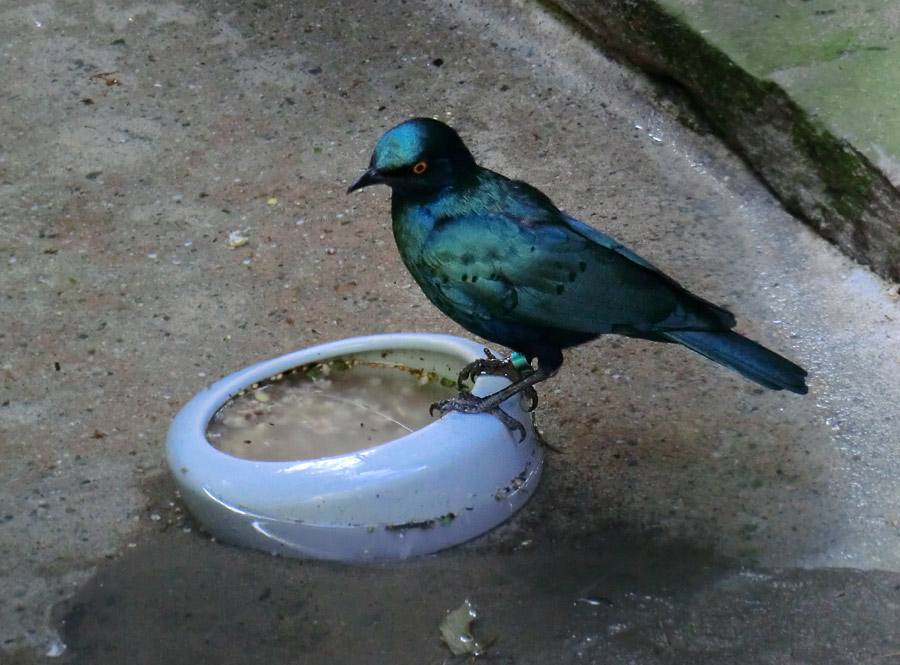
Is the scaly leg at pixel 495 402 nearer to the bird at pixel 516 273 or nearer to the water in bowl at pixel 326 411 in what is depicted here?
the bird at pixel 516 273

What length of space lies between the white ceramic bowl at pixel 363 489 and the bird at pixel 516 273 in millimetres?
123

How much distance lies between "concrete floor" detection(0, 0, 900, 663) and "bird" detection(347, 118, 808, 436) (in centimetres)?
40

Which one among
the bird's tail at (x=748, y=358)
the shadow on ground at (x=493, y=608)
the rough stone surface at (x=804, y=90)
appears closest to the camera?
the shadow on ground at (x=493, y=608)

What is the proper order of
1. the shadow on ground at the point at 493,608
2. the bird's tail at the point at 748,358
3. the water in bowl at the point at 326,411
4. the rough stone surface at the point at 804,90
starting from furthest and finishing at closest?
the rough stone surface at the point at 804,90
the water in bowl at the point at 326,411
the bird's tail at the point at 748,358
the shadow on ground at the point at 493,608

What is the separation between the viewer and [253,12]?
211 inches

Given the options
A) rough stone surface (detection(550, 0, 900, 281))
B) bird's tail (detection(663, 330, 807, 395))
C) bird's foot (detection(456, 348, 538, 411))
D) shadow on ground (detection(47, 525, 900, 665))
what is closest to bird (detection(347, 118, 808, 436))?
bird's tail (detection(663, 330, 807, 395))

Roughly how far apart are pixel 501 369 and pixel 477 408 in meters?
0.25

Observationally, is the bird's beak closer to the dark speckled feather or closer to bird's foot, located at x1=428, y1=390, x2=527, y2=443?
the dark speckled feather

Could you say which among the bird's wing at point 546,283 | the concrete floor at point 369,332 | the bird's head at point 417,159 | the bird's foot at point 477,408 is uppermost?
the bird's head at point 417,159

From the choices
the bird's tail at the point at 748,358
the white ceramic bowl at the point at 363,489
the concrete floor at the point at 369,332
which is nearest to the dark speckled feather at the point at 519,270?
the bird's tail at the point at 748,358

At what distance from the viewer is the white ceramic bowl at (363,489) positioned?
272cm

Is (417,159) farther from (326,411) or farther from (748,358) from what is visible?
(748,358)

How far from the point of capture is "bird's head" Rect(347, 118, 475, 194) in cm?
290

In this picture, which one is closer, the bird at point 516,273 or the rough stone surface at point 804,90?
the bird at point 516,273
